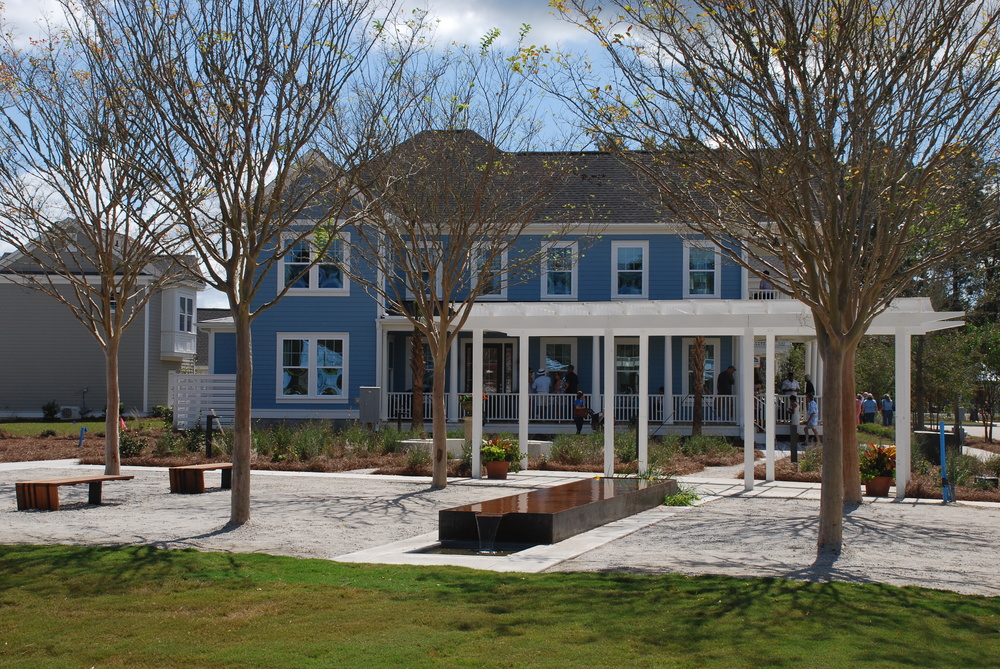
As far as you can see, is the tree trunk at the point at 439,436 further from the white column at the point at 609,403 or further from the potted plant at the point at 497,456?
the white column at the point at 609,403

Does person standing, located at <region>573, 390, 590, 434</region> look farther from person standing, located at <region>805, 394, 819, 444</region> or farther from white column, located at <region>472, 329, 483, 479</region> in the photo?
white column, located at <region>472, 329, 483, 479</region>

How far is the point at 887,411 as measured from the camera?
41094 mm

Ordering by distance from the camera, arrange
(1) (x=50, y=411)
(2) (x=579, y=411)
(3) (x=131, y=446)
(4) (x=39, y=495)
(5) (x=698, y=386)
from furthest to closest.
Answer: (1) (x=50, y=411)
(2) (x=579, y=411)
(5) (x=698, y=386)
(3) (x=131, y=446)
(4) (x=39, y=495)

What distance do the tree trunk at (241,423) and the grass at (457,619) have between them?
299 centimetres

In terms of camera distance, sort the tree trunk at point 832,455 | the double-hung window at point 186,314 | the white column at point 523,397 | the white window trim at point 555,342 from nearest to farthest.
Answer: the tree trunk at point 832,455 → the white column at point 523,397 → the white window trim at point 555,342 → the double-hung window at point 186,314

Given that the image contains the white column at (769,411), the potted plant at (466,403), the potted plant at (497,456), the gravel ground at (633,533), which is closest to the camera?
the gravel ground at (633,533)

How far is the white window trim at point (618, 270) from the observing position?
29.2 metres

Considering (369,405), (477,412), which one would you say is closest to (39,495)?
(477,412)

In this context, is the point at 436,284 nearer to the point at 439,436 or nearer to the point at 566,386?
the point at 439,436

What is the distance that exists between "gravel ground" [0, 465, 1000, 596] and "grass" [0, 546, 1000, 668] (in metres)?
1.09

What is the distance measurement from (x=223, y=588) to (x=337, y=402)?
22.0 m

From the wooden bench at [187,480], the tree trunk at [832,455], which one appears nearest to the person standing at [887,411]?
the wooden bench at [187,480]

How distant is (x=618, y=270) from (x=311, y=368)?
9471 mm

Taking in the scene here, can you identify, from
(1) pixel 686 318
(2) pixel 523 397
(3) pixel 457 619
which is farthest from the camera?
(2) pixel 523 397
